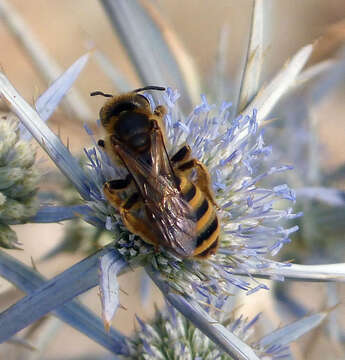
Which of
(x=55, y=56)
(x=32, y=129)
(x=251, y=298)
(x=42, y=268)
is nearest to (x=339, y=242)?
(x=251, y=298)

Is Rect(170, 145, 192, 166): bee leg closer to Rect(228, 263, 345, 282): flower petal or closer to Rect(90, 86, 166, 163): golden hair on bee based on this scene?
Rect(90, 86, 166, 163): golden hair on bee

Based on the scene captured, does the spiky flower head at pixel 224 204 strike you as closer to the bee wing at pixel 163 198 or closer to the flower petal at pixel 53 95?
the bee wing at pixel 163 198

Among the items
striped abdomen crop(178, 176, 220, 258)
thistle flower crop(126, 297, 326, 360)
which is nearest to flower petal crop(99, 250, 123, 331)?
striped abdomen crop(178, 176, 220, 258)

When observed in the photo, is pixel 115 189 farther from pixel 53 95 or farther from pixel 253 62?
pixel 253 62

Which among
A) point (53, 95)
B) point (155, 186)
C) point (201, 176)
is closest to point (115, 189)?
point (155, 186)

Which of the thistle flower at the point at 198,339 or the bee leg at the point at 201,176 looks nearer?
the bee leg at the point at 201,176

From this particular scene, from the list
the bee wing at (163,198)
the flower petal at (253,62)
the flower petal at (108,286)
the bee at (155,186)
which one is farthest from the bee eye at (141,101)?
the flower petal at (108,286)
